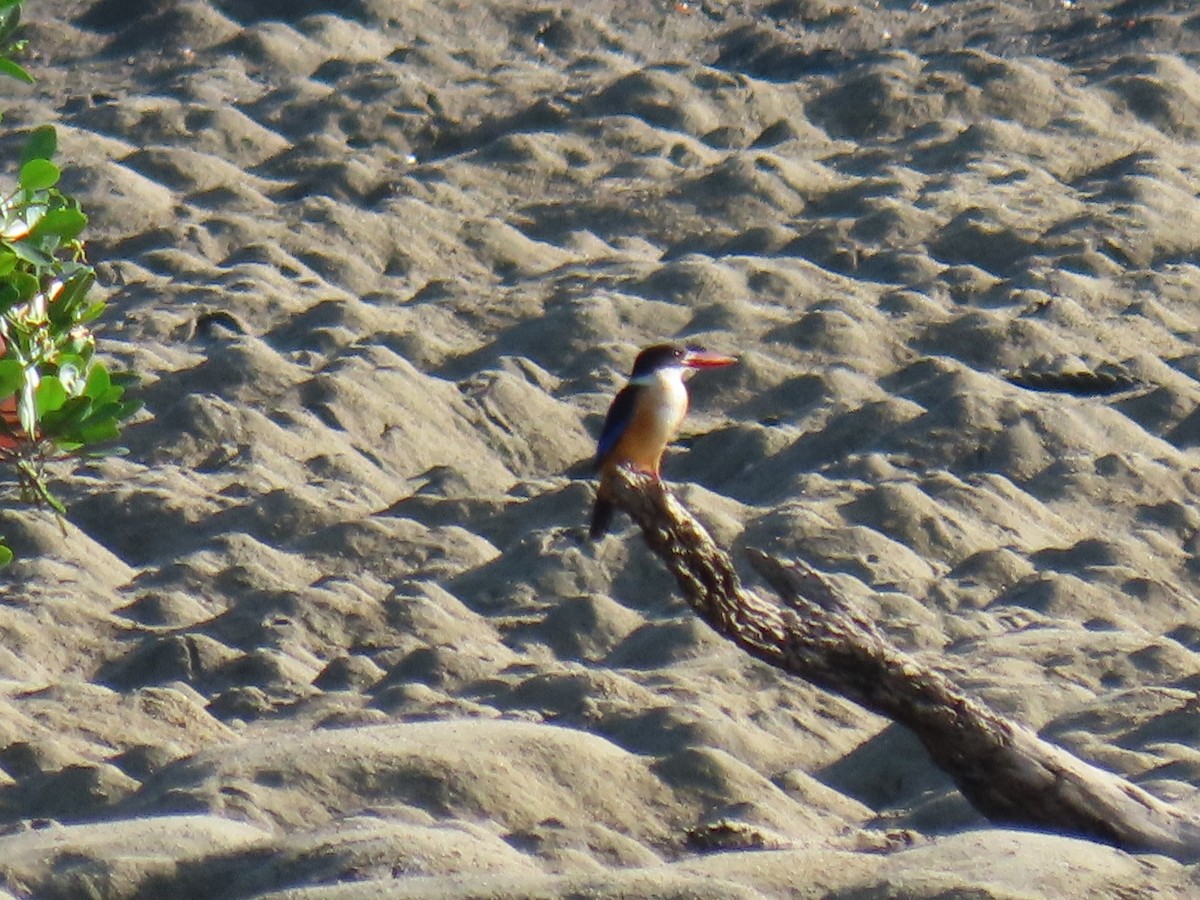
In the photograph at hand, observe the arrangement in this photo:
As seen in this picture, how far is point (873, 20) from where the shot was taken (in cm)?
880

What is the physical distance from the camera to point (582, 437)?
6.13 m

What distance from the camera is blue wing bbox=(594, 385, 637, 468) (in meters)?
5.57

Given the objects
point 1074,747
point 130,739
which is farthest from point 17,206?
point 1074,747

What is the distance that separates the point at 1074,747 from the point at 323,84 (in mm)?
4906

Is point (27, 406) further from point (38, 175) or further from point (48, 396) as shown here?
point (38, 175)

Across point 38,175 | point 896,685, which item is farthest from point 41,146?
point 896,685

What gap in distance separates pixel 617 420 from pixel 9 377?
286 cm

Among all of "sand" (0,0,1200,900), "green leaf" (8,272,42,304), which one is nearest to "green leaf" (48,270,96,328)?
"green leaf" (8,272,42,304)

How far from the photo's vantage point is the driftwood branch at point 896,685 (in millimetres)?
3607

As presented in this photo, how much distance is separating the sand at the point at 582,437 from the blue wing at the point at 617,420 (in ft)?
0.53

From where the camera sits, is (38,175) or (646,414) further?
(646,414)

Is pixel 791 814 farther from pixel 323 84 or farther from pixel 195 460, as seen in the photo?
pixel 323 84

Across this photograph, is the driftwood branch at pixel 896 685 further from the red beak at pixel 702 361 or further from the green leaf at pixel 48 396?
the red beak at pixel 702 361

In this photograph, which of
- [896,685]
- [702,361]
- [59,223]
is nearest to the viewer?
[59,223]
